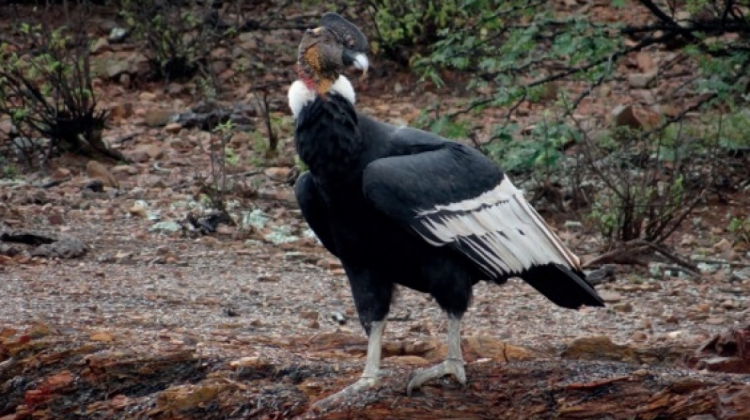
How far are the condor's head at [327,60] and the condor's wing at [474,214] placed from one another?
1.16 ft

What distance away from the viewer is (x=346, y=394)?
6.02 meters

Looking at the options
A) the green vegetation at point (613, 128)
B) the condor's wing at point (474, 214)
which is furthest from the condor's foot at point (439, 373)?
the green vegetation at point (613, 128)

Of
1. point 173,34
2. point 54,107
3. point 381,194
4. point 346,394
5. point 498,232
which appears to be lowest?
point 346,394

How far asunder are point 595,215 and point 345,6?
626cm

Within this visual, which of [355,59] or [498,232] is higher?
[355,59]

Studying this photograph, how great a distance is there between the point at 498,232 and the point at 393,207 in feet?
2.06

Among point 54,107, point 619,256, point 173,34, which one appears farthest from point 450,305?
point 173,34

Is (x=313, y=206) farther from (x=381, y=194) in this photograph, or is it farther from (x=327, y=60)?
(x=327, y=60)

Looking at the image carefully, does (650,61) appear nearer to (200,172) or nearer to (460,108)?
(460,108)

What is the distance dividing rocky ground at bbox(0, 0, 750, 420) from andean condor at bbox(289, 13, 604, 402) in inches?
15.3

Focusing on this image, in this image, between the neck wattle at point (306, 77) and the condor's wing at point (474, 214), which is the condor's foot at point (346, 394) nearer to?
the condor's wing at point (474, 214)

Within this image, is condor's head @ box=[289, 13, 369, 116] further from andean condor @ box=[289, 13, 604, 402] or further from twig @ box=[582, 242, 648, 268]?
twig @ box=[582, 242, 648, 268]

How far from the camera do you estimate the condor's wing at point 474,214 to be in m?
5.82

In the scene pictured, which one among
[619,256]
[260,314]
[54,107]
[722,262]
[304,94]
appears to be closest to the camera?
[304,94]
